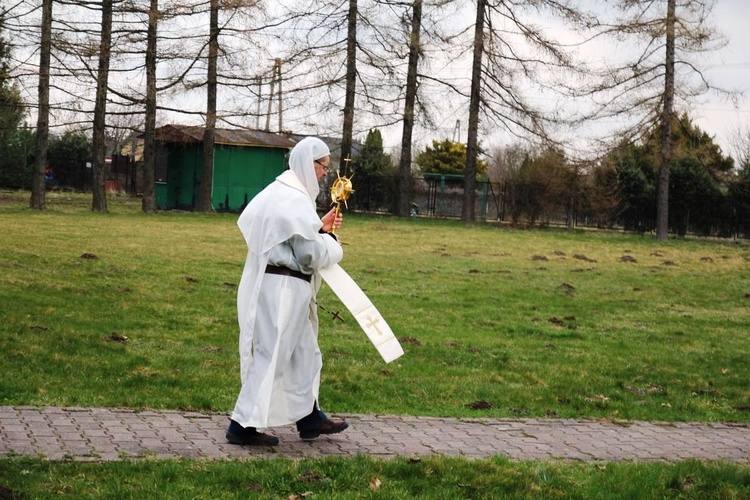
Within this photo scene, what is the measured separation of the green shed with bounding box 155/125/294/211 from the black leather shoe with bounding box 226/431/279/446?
34.7 metres

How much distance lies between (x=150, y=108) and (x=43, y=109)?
11.6ft

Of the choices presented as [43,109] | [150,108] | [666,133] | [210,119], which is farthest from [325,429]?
[666,133]

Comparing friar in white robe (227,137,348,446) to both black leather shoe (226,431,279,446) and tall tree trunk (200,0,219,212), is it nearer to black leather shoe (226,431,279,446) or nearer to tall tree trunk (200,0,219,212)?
black leather shoe (226,431,279,446)

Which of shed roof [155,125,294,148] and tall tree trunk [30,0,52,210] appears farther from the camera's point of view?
shed roof [155,125,294,148]

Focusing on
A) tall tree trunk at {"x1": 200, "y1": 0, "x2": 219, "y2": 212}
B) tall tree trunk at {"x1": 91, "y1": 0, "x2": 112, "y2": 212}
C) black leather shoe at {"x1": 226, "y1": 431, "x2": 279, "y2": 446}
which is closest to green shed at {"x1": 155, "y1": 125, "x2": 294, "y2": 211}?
tall tree trunk at {"x1": 200, "y1": 0, "x2": 219, "y2": 212}

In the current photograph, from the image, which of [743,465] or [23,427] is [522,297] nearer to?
[743,465]

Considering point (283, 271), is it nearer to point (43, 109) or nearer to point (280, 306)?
point (280, 306)

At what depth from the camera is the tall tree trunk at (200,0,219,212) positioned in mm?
35719

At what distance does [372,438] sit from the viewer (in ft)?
23.8

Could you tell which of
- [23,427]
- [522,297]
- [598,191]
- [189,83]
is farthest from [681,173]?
[23,427]

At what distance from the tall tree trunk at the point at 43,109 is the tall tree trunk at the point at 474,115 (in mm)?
16329

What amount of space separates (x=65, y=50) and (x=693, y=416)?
2687cm

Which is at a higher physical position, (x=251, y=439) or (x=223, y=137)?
(x=223, y=137)

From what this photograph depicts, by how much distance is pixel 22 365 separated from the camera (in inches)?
357
